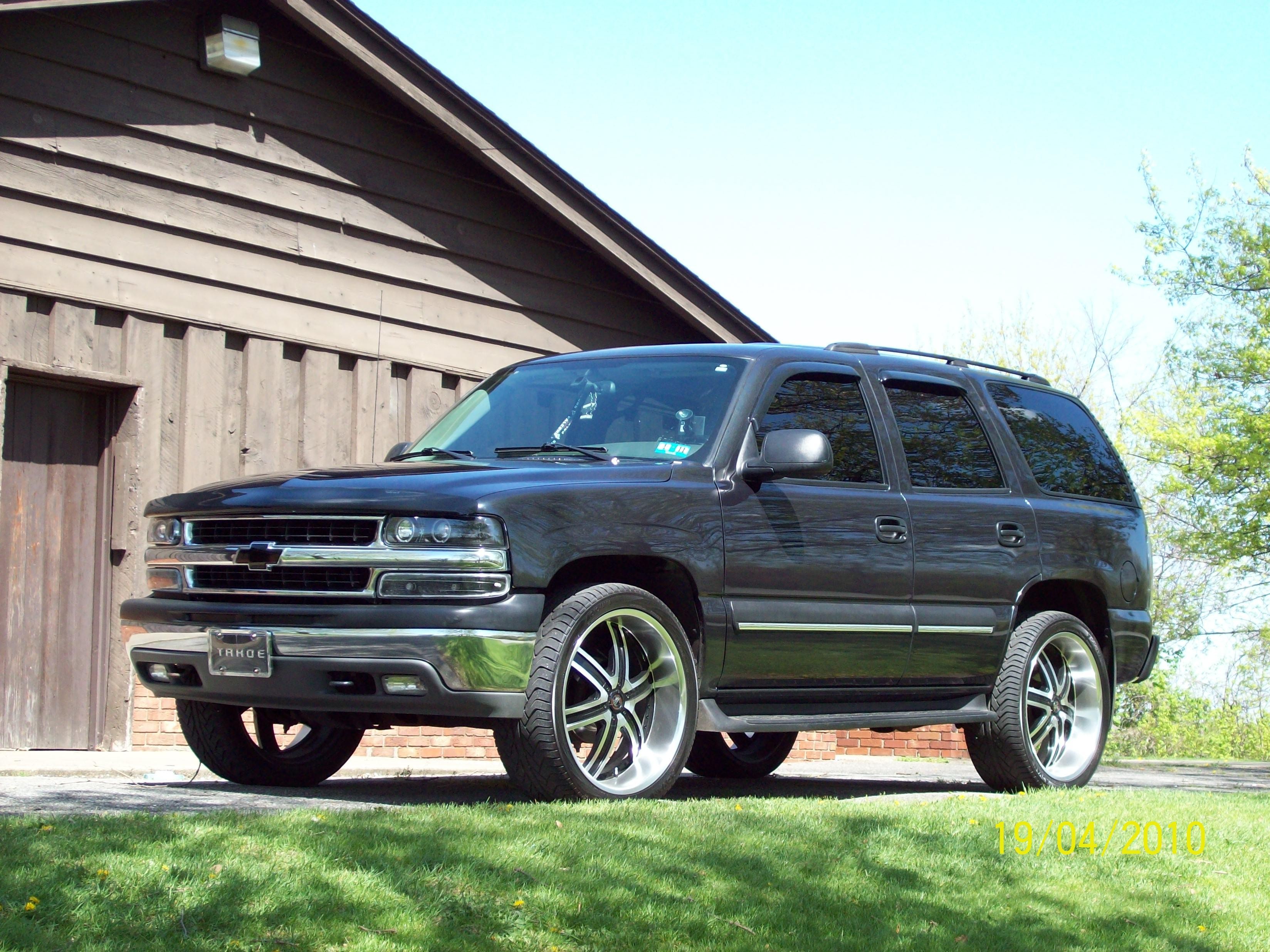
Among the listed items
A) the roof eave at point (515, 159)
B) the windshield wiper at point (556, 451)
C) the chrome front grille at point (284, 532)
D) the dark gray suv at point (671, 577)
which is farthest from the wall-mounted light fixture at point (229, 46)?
the chrome front grille at point (284, 532)

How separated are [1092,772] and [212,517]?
4737mm

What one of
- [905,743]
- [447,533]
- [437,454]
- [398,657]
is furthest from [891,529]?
[905,743]

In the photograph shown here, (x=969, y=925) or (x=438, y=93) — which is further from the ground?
(x=438, y=93)

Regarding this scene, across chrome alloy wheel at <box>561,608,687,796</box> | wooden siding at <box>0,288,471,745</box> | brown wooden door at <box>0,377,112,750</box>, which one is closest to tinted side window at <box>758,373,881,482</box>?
chrome alloy wheel at <box>561,608,687,796</box>

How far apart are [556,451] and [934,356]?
2517mm

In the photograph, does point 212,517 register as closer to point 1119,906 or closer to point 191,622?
point 191,622

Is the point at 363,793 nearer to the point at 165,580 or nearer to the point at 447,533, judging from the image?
the point at 165,580

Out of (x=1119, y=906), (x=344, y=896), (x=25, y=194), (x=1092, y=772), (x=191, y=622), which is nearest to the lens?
(x=344, y=896)

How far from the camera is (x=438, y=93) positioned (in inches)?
459

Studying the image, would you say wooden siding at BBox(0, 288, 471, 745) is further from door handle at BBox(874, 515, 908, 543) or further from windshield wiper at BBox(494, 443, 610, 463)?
door handle at BBox(874, 515, 908, 543)

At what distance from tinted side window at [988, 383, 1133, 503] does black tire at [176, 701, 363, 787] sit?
3793 millimetres

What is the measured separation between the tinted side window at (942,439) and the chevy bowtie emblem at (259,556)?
313 centimetres

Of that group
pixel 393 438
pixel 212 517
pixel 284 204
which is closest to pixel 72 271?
pixel 284 204

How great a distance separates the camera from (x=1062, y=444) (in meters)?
8.82
